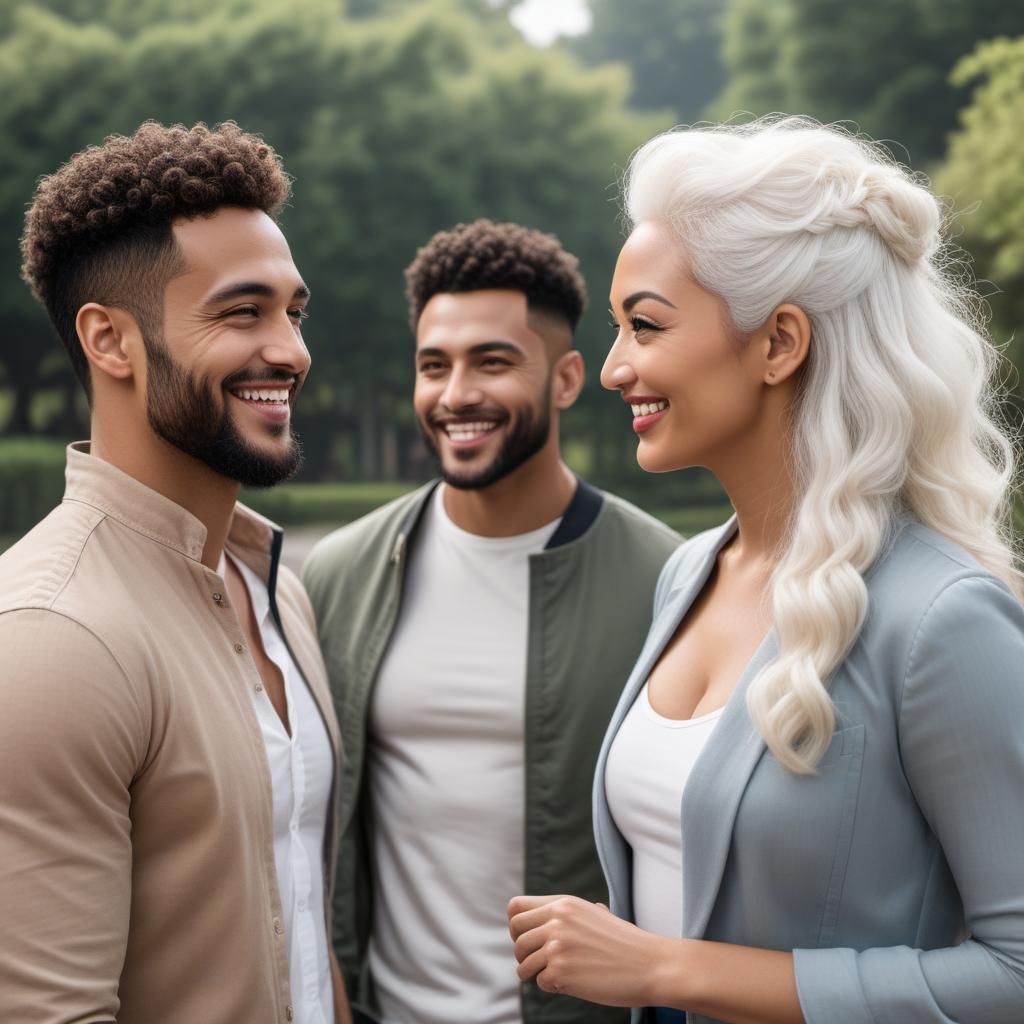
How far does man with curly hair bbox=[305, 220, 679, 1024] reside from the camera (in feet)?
12.7

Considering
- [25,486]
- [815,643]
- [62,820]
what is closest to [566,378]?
[815,643]

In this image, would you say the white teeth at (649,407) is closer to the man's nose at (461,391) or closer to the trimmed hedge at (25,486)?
the man's nose at (461,391)

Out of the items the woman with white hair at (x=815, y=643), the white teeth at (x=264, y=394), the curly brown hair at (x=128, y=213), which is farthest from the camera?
the white teeth at (x=264, y=394)

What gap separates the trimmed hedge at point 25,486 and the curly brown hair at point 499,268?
16487 mm

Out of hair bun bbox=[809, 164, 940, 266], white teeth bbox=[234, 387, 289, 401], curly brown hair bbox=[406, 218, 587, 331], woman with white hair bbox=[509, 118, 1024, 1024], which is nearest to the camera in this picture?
woman with white hair bbox=[509, 118, 1024, 1024]

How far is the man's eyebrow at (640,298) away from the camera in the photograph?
2.73m

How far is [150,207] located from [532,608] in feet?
6.08

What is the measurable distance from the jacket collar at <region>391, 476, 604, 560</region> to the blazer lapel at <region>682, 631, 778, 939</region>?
5.45 ft

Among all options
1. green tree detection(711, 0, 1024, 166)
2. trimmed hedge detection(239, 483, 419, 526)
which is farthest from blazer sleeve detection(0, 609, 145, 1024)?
green tree detection(711, 0, 1024, 166)

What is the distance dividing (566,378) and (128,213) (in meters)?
2.08

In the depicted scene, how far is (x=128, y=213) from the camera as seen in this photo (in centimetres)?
269

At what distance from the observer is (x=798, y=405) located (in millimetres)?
2664

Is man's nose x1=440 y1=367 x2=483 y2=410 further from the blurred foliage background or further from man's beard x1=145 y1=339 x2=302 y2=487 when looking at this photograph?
the blurred foliage background

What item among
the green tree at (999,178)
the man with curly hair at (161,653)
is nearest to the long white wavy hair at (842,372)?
the man with curly hair at (161,653)
